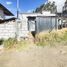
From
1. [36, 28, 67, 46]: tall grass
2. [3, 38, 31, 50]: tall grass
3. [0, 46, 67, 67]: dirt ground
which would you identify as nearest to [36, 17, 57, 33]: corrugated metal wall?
[36, 28, 67, 46]: tall grass

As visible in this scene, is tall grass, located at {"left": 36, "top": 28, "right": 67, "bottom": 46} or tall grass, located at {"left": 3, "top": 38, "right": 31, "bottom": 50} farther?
tall grass, located at {"left": 36, "top": 28, "right": 67, "bottom": 46}

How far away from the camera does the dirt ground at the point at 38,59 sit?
430 inches

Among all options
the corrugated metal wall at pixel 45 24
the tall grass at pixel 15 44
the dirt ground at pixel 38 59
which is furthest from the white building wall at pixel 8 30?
the dirt ground at pixel 38 59

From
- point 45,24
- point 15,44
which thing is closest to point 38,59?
point 15,44

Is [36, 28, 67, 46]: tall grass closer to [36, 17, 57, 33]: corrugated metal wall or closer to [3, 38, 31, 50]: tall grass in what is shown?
[3, 38, 31, 50]: tall grass

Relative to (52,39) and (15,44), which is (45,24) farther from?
(15,44)

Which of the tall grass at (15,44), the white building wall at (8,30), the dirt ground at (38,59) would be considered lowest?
the dirt ground at (38,59)

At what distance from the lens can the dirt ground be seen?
10930 millimetres

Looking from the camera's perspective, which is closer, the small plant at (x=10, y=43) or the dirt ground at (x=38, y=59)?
the dirt ground at (x=38, y=59)

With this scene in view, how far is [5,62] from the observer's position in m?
11.8

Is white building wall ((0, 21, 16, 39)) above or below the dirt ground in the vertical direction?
above

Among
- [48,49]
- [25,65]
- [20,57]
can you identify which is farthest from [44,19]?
[25,65]

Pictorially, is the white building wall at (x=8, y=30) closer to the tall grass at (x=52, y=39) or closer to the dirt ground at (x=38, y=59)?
the tall grass at (x=52, y=39)

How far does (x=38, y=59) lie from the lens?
12062mm
